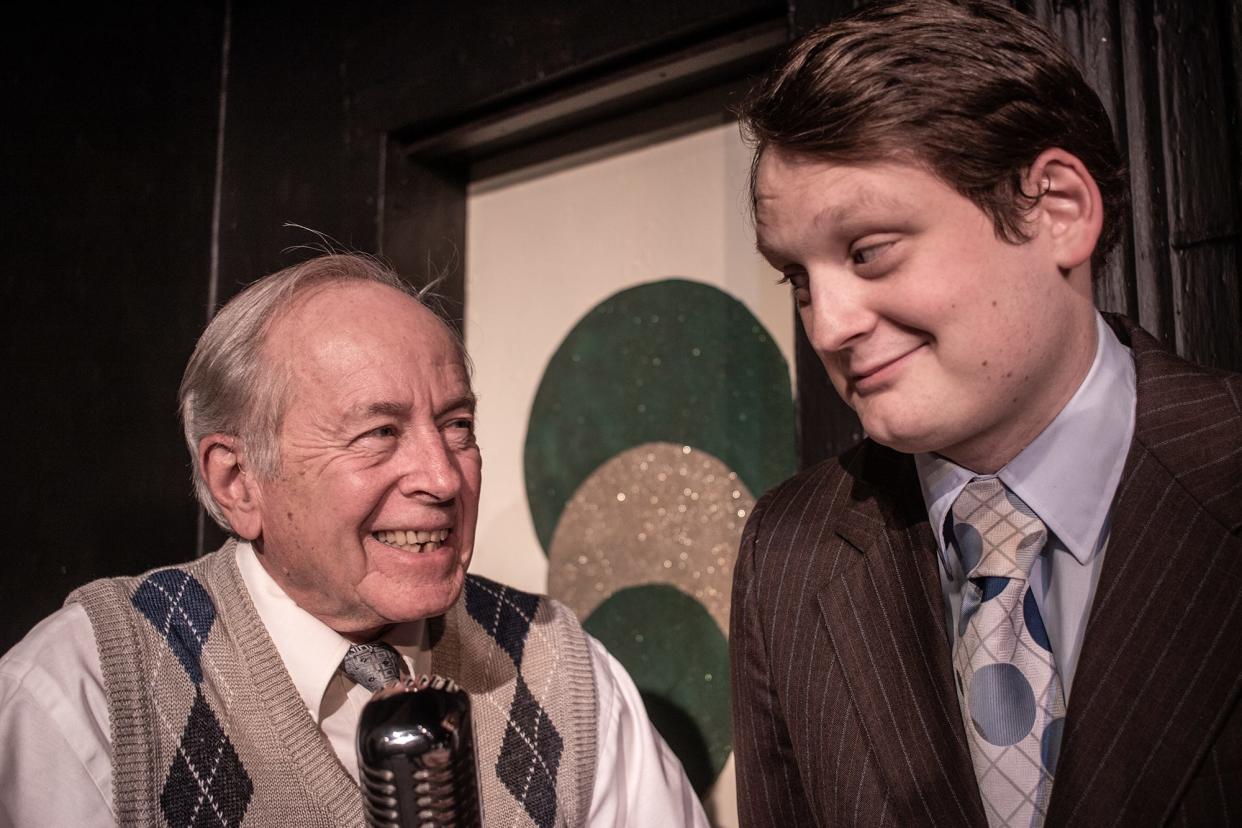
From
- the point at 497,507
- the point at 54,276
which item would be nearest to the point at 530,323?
the point at 497,507

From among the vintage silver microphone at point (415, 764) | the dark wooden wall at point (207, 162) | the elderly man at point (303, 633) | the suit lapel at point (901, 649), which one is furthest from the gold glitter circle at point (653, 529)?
the vintage silver microphone at point (415, 764)

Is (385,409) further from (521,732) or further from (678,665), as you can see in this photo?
(678,665)

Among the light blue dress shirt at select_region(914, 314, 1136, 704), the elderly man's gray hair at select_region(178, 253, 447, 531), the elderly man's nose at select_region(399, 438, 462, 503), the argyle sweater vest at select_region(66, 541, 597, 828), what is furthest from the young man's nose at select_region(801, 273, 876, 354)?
the argyle sweater vest at select_region(66, 541, 597, 828)

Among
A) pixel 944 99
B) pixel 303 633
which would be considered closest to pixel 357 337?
pixel 303 633

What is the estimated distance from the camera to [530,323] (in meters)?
2.45

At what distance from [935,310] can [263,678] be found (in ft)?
3.26

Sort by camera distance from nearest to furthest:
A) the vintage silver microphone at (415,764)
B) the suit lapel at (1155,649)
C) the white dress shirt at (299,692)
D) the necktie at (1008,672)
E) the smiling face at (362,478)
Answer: the vintage silver microphone at (415,764) < the suit lapel at (1155,649) < the necktie at (1008,672) < the white dress shirt at (299,692) < the smiling face at (362,478)

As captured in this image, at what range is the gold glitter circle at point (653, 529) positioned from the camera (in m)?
2.10

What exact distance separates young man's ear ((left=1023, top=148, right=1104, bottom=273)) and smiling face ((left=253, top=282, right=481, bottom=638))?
2.67 feet

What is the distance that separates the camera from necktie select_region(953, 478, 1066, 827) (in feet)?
3.64

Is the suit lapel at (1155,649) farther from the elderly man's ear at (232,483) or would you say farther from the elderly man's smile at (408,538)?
the elderly man's ear at (232,483)

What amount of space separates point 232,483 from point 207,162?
52.5 inches

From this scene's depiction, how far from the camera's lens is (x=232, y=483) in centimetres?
149

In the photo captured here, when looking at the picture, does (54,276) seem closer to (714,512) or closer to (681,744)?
(714,512)
